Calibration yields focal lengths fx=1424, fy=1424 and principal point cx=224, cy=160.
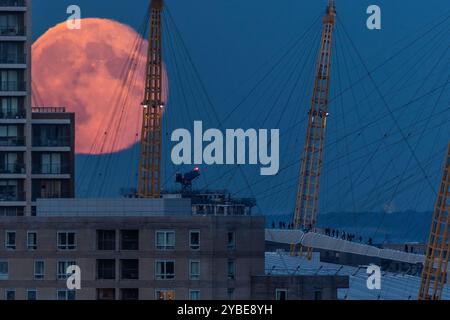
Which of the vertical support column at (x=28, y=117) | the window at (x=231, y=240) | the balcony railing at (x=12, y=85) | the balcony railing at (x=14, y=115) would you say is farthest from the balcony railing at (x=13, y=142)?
the window at (x=231, y=240)

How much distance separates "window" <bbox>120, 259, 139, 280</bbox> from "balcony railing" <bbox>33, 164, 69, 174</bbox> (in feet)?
156

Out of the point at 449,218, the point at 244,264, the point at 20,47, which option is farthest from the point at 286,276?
the point at 20,47

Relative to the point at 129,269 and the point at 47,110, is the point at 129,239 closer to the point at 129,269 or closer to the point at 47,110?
the point at 129,269

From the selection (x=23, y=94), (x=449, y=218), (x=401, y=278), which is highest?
(x=23, y=94)

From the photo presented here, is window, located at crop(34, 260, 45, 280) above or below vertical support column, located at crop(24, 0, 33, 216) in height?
below

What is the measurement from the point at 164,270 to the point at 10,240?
1039cm

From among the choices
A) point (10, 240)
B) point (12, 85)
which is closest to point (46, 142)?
point (12, 85)

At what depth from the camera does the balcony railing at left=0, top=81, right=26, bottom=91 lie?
140750 millimetres

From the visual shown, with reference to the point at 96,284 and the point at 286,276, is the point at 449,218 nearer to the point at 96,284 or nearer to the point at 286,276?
the point at 286,276

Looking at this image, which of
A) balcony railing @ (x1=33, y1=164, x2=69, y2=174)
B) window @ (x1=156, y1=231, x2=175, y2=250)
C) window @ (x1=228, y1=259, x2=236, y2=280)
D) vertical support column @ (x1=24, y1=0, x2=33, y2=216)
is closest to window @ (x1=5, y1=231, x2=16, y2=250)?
window @ (x1=156, y1=231, x2=175, y2=250)

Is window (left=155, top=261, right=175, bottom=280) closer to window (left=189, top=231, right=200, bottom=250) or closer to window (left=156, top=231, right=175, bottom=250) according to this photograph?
window (left=156, top=231, right=175, bottom=250)

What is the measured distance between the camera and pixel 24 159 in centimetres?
13712

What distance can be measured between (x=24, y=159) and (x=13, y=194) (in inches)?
140
